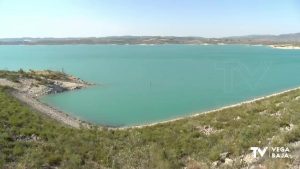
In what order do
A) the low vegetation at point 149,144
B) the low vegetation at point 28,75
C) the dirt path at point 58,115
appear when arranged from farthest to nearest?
the low vegetation at point 28,75 → the dirt path at point 58,115 → the low vegetation at point 149,144

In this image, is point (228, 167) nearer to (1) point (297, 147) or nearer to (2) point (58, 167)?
(1) point (297, 147)

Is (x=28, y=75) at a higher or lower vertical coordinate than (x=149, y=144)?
lower

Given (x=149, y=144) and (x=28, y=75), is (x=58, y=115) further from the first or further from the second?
(x=28, y=75)

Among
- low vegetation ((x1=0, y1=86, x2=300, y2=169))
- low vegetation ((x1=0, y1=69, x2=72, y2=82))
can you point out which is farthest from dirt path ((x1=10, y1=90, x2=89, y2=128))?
low vegetation ((x1=0, y1=69, x2=72, y2=82))

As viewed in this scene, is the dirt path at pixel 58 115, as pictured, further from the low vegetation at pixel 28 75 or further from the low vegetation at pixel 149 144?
the low vegetation at pixel 28 75

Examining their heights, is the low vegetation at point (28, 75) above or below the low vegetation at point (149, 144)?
below

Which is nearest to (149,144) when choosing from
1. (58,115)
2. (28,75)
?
(58,115)

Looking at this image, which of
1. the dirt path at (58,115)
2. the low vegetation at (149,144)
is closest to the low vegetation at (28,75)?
the dirt path at (58,115)

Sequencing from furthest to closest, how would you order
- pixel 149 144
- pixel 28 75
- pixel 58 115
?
1. pixel 28 75
2. pixel 58 115
3. pixel 149 144

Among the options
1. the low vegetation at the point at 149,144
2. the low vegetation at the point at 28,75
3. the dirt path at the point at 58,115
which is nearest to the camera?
the low vegetation at the point at 149,144
